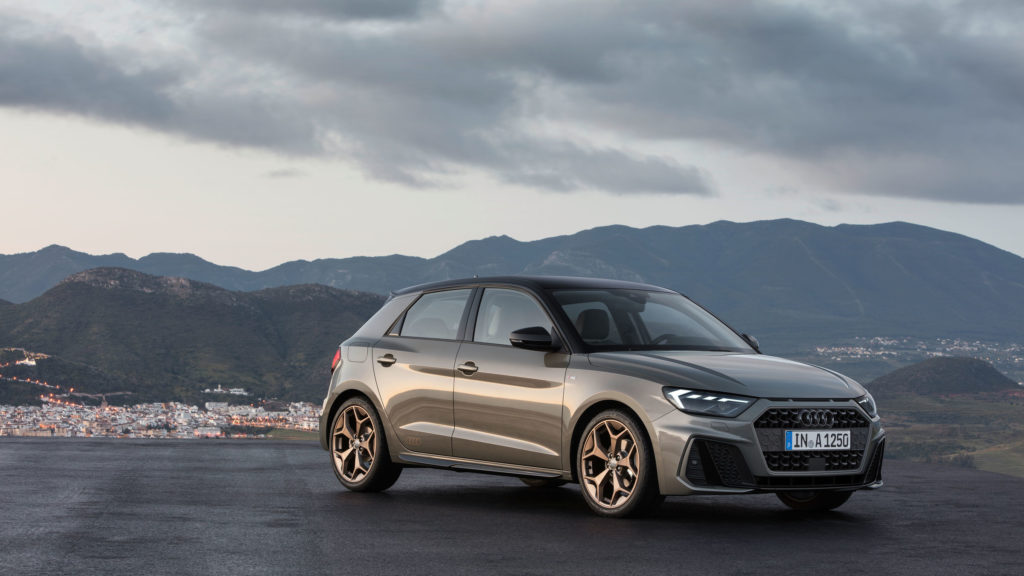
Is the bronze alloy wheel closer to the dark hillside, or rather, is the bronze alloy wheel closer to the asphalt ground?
the asphalt ground

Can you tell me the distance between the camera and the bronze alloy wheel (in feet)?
28.0

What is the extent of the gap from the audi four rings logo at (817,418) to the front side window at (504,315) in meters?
2.05

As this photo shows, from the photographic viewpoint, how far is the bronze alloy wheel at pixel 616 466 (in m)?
8.52

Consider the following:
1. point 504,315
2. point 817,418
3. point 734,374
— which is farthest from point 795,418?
point 504,315

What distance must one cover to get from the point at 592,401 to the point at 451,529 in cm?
136

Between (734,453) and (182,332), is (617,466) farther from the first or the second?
(182,332)

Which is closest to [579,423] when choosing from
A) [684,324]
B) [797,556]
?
[684,324]

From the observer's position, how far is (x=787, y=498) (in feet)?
32.4

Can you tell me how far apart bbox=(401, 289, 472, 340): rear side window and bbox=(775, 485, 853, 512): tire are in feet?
9.57

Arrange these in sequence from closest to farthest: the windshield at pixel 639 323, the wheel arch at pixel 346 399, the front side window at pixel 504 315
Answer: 1. the windshield at pixel 639 323
2. the front side window at pixel 504 315
3. the wheel arch at pixel 346 399

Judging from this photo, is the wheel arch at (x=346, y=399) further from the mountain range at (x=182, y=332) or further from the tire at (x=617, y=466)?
the mountain range at (x=182, y=332)

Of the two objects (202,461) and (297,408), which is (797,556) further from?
(297,408)

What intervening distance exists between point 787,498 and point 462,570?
4089 millimetres

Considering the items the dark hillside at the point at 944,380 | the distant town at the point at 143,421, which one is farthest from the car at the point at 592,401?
the dark hillside at the point at 944,380
